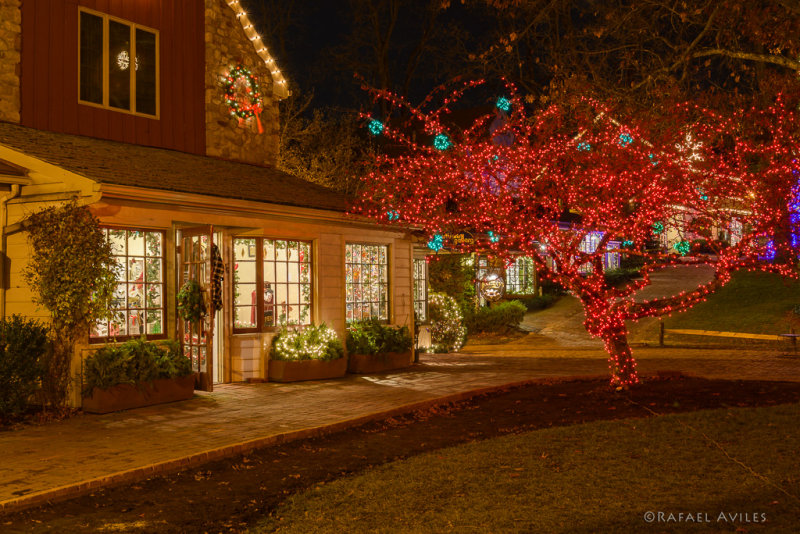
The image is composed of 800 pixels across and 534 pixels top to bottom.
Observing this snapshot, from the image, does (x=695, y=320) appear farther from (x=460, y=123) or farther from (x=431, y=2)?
(x=431, y=2)

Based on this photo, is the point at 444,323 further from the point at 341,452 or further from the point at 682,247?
the point at 341,452

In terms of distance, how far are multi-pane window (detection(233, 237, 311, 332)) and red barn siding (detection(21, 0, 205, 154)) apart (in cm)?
307

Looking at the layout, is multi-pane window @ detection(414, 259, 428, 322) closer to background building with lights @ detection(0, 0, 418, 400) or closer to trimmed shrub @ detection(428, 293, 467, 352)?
trimmed shrub @ detection(428, 293, 467, 352)

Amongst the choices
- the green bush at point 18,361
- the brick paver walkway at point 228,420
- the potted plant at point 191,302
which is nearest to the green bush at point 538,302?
the brick paver walkway at point 228,420

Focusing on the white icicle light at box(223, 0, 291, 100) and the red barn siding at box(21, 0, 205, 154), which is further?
the white icicle light at box(223, 0, 291, 100)

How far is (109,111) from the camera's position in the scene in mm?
13453

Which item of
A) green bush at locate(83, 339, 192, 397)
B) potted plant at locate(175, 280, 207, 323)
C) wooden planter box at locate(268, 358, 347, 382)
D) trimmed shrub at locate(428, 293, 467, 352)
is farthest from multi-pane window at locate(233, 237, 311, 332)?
trimmed shrub at locate(428, 293, 467, 352)

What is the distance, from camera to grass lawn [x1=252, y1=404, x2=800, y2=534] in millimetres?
5387

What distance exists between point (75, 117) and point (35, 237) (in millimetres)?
3653

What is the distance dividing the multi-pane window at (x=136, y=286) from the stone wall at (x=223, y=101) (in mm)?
4382

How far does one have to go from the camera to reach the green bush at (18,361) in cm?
925

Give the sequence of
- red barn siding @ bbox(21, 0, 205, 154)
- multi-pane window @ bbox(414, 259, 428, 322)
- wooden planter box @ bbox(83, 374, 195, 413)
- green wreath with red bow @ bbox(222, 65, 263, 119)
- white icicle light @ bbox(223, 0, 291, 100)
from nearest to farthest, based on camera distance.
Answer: wooden planter box @ bbox(83, 374, 195, 413), red barn siding @ bbox(21, 0, 205, 154), green wreath with red bow @ bbox(222, 65, 263, 119), white icicle light @ bbox(223, 0, 291, 100), multi-pane window @ bbox(414, 259, 428, 322)

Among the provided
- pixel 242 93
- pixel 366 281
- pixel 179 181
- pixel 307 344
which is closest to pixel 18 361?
pixel 179 181

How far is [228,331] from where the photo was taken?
42.6ft
